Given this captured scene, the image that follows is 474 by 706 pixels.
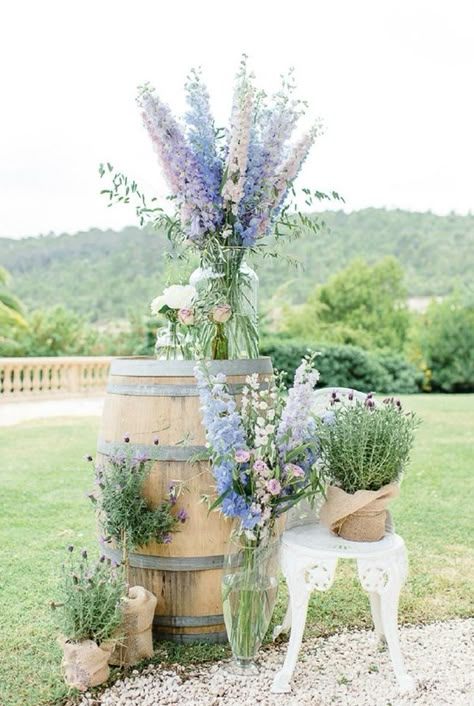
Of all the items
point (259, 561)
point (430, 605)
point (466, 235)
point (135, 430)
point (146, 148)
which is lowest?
point (430, 605)

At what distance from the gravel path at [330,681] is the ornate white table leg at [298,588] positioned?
0.18 feet

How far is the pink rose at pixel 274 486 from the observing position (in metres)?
2.50

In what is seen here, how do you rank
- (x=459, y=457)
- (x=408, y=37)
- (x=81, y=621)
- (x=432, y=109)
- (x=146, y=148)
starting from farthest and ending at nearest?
(x=432, y=109) → (x=408, y=37) → (x=459, y=457) → (x=146, y=148) → (x=81, y=621)

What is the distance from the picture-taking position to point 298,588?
259 cm

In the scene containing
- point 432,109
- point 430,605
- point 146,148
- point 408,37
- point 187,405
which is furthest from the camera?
point 432,109

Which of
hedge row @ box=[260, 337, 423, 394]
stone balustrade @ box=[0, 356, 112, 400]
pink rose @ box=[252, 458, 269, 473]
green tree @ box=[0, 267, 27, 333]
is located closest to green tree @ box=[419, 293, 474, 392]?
hedge row @ box=[260, 337, 423, 394]

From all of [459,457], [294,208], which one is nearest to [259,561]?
[294,208]

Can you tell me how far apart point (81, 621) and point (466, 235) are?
23343 mm

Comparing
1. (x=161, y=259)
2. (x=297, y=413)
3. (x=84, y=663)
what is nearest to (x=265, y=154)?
(x=297, y=413)

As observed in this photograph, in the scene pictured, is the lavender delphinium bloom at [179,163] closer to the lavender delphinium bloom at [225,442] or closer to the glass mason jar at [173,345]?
the glass mason jar at [173,345]

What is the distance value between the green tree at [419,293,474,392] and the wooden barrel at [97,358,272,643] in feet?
38.1

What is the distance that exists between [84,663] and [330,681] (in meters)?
0.80

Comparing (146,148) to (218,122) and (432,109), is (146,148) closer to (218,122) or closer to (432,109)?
(218,122)

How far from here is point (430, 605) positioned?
3.38m
